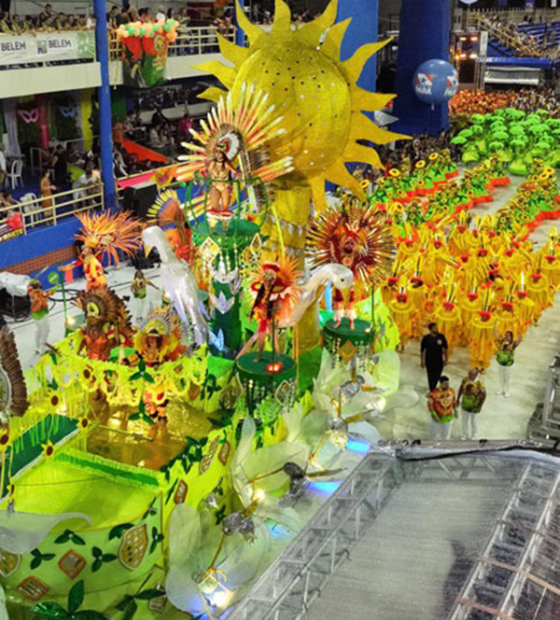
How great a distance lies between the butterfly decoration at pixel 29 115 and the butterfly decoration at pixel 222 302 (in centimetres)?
1044

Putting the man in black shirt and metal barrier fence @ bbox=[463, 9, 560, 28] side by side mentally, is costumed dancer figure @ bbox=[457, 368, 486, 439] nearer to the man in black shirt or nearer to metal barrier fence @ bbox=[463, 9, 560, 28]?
the man in black shirt

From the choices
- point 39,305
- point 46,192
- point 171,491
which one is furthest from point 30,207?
point 171,491

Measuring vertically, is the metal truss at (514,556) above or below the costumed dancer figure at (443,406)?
above

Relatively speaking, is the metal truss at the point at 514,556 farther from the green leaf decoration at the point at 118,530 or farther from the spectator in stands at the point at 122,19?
the spectator in stands at the point at 122,19

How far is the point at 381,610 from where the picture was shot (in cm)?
397

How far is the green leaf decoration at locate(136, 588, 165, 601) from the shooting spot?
19.1 feet

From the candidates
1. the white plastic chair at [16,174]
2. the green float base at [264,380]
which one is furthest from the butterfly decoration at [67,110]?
the green float base at [264,380]

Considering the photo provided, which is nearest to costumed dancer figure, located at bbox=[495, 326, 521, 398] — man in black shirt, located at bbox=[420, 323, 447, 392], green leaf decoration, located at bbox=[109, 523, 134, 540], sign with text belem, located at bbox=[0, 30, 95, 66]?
man in black shirt, located at bbox=[420, 323, 447, 392]

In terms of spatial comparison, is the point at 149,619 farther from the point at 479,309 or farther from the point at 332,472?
the point at 479,309

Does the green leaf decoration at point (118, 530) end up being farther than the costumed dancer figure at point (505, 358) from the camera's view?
No

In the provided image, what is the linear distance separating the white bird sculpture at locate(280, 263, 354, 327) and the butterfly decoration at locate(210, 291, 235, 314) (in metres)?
0.53

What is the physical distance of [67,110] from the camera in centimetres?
1742

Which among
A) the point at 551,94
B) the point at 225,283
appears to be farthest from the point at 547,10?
the point at 225,283

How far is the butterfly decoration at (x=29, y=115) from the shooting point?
1661 centimetres
